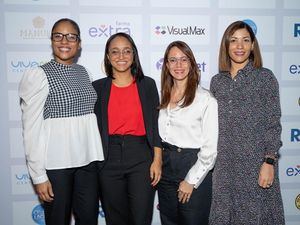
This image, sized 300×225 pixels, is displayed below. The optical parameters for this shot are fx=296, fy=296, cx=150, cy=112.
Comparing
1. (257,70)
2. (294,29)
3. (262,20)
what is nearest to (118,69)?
(257,70)

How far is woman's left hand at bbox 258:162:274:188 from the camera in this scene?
5.77 ft

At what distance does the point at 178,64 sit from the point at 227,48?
345 millimetres

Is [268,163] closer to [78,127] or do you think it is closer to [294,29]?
[78,127]

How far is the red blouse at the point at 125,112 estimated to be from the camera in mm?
1923

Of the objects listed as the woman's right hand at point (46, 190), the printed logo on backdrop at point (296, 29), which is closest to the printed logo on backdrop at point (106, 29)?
the woman's right hand at point (46, 190)

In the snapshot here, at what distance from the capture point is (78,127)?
1.80 m

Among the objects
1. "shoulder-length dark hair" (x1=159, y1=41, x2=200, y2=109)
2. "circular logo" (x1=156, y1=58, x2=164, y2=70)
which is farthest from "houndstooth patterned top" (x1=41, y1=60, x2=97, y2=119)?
"circular logo" (x1=156, y1=58, x2=164, y2=70)

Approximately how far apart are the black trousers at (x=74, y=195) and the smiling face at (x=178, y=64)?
796 mm

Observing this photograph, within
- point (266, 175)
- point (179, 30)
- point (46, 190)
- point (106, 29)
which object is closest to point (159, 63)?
point (179, 30)

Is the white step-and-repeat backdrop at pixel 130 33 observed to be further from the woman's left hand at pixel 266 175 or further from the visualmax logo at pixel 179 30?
the woman's left hand at pixel 266 175

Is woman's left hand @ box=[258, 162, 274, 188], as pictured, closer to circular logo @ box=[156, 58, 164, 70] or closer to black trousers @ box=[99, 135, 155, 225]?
black trousers @ box=[99, 135, 155, 225]

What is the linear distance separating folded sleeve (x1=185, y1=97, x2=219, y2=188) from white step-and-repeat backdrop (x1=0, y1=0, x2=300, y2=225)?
883 millimetres

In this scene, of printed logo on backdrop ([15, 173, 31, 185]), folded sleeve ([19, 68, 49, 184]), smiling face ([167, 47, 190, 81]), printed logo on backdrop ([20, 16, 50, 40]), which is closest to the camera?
folded sleeve ([19, 68, 49, 184])

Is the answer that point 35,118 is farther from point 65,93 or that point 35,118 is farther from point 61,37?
point 61,37
